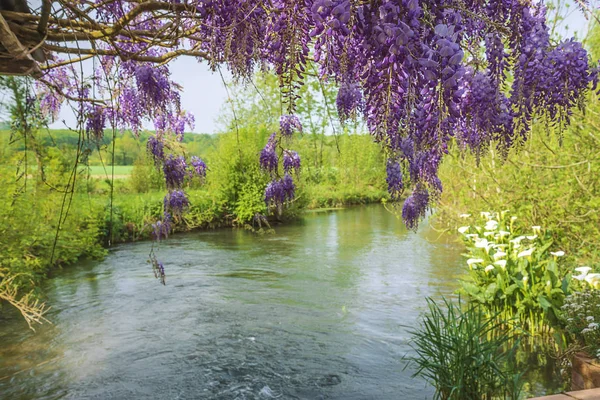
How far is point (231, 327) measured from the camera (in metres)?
5.64

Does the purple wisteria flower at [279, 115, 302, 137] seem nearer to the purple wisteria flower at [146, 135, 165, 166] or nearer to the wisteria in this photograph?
the wisteria

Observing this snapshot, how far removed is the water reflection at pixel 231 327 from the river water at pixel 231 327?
17 millimetres

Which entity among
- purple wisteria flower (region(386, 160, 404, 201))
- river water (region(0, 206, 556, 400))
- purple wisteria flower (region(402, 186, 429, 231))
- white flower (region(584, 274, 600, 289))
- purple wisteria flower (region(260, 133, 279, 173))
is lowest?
river water (region(0, 206, 556, 400))

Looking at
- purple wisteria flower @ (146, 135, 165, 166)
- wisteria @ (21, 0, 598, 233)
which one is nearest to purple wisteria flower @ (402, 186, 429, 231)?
wisteria @ (21, 0, 598, 233)

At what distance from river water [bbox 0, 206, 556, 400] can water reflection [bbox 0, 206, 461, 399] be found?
17 mm

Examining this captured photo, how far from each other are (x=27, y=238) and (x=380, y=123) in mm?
6294

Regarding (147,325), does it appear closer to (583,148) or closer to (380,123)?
(380,123)

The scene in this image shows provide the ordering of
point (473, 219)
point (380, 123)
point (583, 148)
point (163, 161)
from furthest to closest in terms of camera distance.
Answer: point (473, 219) → point (583, 148) → point (163, 161) → point (380, 123)

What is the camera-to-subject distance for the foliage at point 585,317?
328 cm

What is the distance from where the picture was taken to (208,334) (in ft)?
17.8

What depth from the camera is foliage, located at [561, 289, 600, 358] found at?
129 inches

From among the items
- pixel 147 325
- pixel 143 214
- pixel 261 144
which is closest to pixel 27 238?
pixel 147 325

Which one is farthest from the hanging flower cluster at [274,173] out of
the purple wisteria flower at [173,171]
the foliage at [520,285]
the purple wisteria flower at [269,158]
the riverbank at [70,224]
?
the foliage at [520,285]

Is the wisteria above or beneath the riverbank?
above
